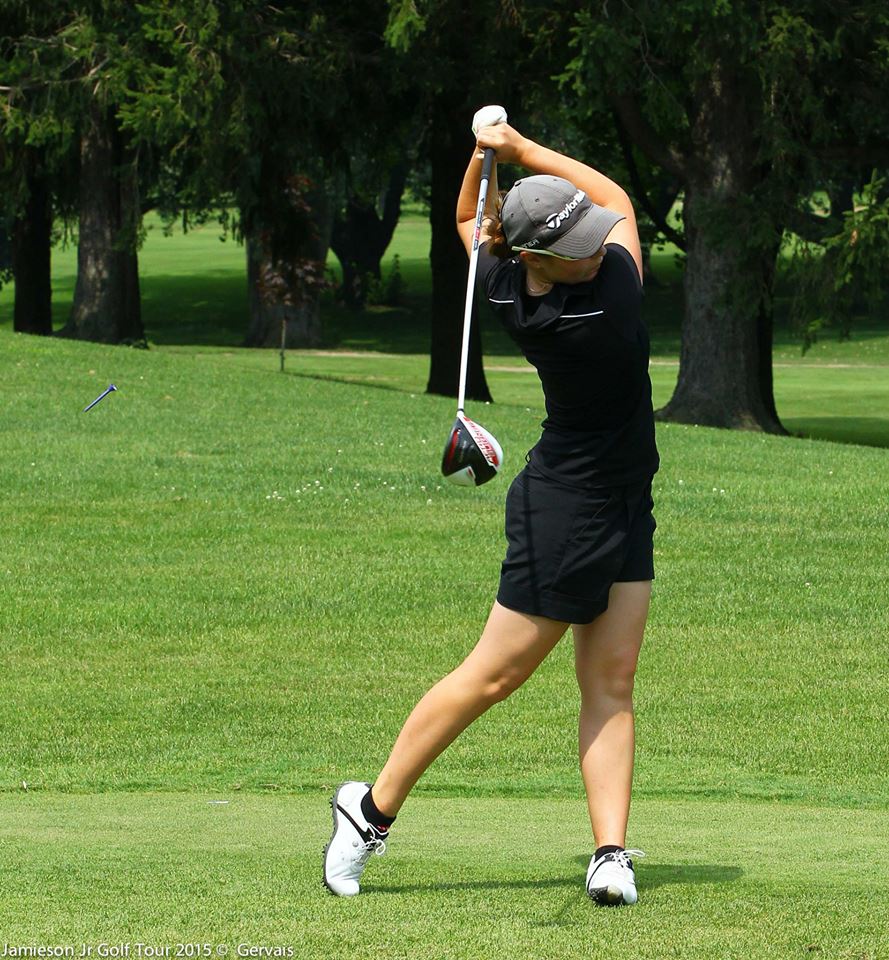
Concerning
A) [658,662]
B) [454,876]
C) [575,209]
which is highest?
[575,209]

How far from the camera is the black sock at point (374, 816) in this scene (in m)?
4.82

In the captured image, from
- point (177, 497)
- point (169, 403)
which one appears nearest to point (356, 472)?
point (177, 497)

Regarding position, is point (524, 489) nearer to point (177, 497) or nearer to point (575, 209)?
point (575, 209)

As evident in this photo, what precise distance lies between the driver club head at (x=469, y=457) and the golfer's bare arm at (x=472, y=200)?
591mm

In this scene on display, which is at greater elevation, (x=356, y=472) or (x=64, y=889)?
(x=64, y=889)

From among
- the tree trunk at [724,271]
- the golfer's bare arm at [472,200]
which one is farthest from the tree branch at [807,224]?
the golfer's bare arm at [472,200]

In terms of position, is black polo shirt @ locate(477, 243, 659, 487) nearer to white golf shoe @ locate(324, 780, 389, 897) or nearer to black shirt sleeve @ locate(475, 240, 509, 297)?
black shirt sleeve @ locate(475, 240, 509, 297)

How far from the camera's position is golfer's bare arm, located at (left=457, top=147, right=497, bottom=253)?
5059 mm

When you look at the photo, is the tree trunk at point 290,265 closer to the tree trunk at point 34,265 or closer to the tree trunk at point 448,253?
the tree trunk at point 448,253

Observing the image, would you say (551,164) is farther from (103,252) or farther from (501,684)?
(103,252)

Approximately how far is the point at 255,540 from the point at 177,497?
189 centimetres

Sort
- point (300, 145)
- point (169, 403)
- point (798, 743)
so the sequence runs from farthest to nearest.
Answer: point (300, 145) < point (169, 403) < point (798, 743)

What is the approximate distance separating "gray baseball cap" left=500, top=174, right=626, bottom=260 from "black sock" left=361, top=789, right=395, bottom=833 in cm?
158

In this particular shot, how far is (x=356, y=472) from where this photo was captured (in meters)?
16.4
